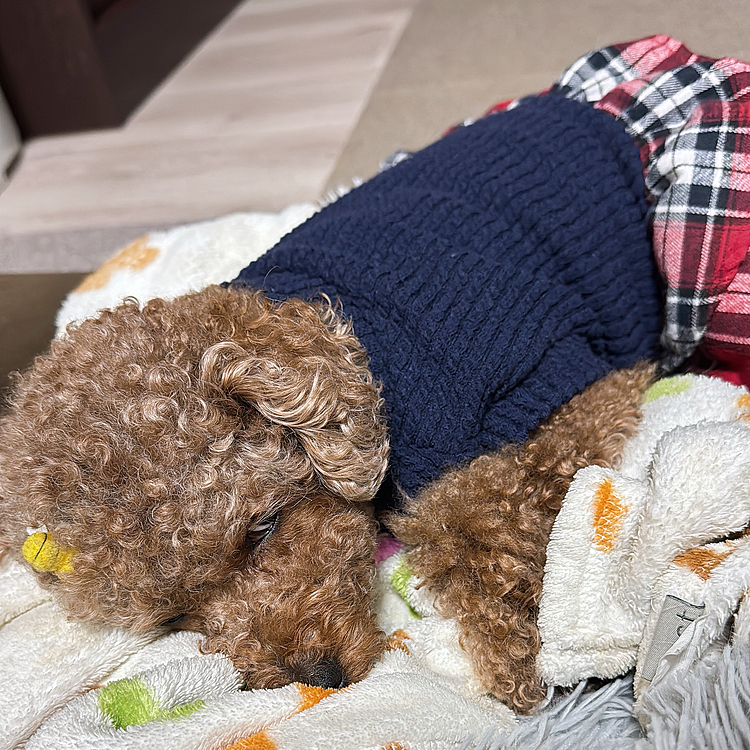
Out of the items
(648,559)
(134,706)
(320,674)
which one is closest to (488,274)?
(648,559)

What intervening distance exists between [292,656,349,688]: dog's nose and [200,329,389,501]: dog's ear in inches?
7.8

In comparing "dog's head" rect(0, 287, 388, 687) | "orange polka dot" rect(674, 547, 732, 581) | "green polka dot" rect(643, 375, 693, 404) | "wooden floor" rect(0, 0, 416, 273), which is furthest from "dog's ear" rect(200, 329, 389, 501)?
"wooden floor" rect(0, 0, 416, 273)

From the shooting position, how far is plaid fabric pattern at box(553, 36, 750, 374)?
1155 millimetres

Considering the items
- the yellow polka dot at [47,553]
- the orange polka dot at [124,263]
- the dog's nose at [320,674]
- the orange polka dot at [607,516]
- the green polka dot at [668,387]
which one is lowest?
the green polka dot at [668,387]

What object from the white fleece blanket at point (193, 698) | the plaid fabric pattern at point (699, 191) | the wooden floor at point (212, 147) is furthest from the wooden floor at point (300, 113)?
the white fleece blanket at point (193, 698)

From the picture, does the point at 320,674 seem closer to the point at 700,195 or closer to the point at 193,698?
the point at 193,698

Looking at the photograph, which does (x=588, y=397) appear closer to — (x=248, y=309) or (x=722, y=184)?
(x=722, y=184)

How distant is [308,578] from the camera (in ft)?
3.10

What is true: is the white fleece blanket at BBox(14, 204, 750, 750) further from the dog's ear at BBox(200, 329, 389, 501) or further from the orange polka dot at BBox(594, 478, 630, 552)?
the dog's ear at BBox(200, 329, 389, 501)

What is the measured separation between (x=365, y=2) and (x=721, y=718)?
3.51m

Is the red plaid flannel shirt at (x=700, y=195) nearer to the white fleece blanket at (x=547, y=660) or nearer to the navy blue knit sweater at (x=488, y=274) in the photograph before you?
the navy blue knit sweater at (x=488, y=274)

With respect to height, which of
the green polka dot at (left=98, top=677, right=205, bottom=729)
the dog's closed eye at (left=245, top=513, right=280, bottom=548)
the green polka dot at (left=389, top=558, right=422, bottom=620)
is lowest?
the green polka dot at (left=389, top=558, right=422, bottom=620)

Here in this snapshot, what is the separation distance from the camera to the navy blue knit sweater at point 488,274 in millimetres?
1047

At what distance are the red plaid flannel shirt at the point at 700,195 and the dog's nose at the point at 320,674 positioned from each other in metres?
0.74
